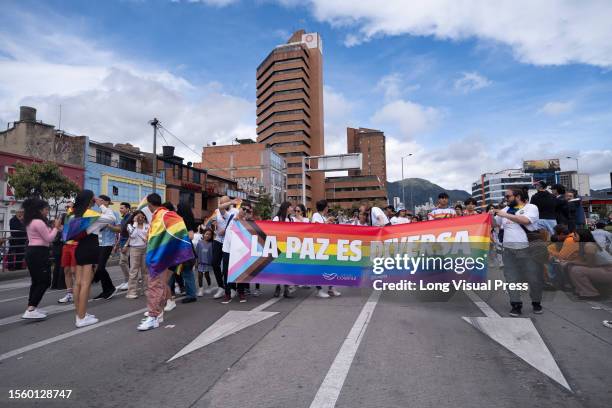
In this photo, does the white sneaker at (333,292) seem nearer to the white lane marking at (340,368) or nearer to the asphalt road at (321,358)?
the asphalt road at (321,358)

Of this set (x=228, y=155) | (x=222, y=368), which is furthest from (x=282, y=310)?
(x=228, y=155)

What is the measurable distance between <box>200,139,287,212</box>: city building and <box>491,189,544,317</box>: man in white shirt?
6639 centimetres

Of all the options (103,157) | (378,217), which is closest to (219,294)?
(378,217)

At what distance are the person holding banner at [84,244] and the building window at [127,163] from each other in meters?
35.2

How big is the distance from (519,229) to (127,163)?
39.2m

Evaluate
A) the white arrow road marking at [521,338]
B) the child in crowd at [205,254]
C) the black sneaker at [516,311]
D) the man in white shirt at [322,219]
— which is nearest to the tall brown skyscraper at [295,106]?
the child in crowd at [205,254]

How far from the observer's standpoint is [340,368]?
3.55 meters

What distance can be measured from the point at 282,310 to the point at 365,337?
1927mm

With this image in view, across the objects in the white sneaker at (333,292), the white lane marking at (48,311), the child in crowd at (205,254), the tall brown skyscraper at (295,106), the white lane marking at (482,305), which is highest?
the tall brown skyscraper at (295,106)

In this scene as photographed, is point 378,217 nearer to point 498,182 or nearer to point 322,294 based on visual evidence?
point 322,294

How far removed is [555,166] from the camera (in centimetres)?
11744

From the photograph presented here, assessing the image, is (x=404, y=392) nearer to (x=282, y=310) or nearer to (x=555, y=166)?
(x=282, y=310)

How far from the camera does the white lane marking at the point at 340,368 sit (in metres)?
2.92

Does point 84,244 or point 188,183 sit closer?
point 84,244
